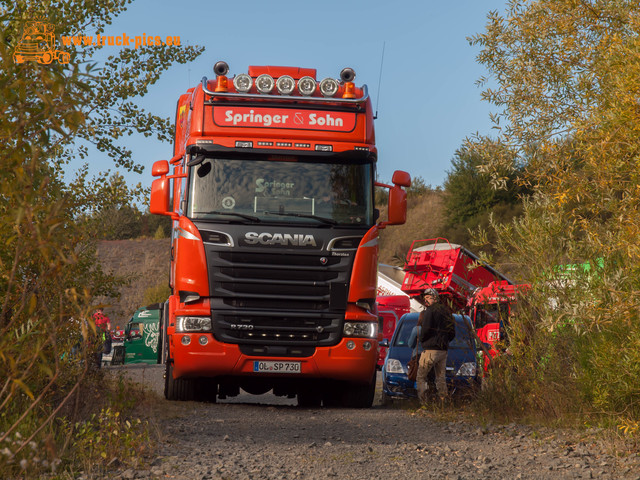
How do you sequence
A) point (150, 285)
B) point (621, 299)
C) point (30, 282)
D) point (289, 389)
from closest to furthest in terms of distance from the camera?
point (621, 299), point (30, 282), point (289, 389), point (150, 285)

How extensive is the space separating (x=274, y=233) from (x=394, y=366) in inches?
158

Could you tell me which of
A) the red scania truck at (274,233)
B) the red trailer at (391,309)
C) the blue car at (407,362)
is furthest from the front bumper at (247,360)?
the red trailer at (391,309)

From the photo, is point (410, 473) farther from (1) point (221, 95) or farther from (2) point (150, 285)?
(2) point (150, 285)

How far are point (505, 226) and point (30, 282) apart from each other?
5.39 meters

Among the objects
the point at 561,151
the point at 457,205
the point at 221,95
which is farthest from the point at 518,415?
the point at 457,205

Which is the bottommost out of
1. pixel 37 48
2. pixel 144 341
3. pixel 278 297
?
pixel 144 341

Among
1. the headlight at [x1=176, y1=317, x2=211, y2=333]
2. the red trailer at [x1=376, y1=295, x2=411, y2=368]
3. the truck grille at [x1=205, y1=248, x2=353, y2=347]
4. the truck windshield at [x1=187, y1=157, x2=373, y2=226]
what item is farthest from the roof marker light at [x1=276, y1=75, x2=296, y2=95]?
the red trailer at [x1=376, y1=295, x2=411, y2=368]

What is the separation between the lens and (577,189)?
8820 mm

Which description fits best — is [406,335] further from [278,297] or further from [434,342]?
[278,297]

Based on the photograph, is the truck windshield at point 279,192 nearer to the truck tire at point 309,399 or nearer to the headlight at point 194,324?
the headlight at point 194,324

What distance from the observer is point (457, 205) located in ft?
177

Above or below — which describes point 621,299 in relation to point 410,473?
above

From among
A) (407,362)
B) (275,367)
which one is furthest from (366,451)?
(407,362)

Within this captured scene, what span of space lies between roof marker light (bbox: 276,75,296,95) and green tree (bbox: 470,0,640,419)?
2.78 metres
